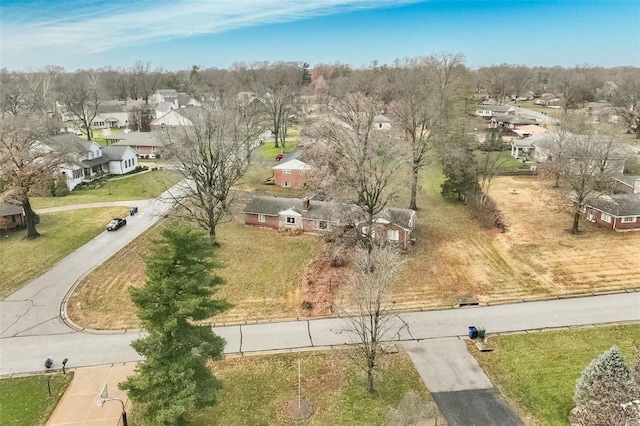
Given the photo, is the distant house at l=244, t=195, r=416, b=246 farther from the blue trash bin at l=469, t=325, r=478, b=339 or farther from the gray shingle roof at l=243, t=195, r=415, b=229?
the blue trash bin at l=469, t=325, r=478, b=339

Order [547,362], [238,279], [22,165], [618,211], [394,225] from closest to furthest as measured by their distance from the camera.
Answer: [547,362]
[238,279]
[22,165]
[394,225]
[618,211]

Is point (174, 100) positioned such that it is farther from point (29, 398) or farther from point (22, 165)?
point (29, 398)

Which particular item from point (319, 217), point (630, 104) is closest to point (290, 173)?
point (319, 217)

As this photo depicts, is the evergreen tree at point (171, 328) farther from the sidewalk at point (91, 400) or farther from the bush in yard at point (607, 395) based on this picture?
the bush in yard at point (607, 395)

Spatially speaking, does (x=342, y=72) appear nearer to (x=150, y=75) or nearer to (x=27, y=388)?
(x=150, y=75)

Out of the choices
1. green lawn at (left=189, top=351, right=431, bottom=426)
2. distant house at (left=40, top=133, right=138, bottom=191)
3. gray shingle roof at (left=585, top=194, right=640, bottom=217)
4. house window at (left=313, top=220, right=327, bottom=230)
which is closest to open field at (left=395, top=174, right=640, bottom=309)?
gray shingle roof at (left=585, top=194, right=640, bottom=217)

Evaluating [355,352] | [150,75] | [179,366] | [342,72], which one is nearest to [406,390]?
[355,352]
